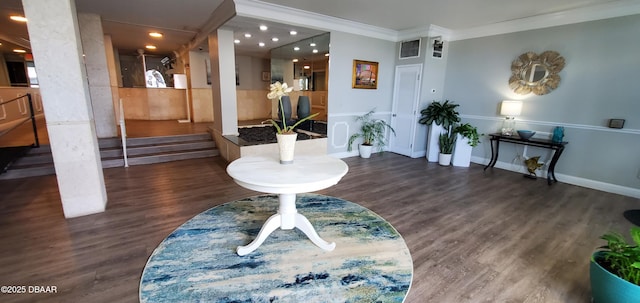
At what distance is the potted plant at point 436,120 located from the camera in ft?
17.3

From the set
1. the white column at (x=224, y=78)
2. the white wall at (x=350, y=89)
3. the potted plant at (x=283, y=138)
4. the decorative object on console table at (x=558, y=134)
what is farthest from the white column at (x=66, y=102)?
the decorative object on console table at (x=558, y=134)

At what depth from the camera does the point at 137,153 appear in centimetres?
494

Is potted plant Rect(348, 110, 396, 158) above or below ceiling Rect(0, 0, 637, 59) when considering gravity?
below

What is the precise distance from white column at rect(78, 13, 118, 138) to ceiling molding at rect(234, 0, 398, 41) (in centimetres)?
303

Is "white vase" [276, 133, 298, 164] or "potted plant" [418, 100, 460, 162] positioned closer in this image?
"white vase" [276, 133, 298, 164]

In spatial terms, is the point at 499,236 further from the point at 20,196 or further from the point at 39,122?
the point at 39,122

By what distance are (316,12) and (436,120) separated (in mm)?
3118

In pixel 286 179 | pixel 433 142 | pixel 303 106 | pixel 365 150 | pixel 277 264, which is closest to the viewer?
pixel 286 179

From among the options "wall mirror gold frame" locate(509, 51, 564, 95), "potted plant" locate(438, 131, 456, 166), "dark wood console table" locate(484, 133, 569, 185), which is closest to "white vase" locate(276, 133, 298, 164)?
"potted plant" locate(438, 131, 456, 166)

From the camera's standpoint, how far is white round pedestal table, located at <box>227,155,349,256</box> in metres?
1.85

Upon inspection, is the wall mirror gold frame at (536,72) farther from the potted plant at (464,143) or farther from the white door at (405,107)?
the white door at (405,107)

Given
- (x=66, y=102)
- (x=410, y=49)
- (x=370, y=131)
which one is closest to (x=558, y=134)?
(x=410, y=49)

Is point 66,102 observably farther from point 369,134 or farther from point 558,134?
point 558,134

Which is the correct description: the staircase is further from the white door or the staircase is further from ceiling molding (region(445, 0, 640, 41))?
ceiling molding (region(445, 0, 640, 41))
